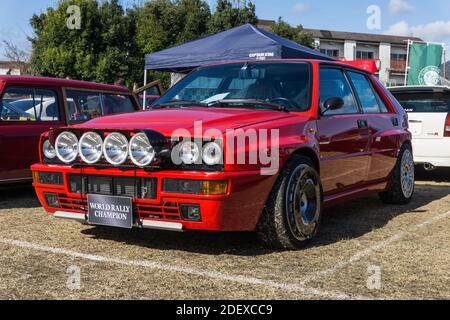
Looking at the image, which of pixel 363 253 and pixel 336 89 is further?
pixel 336 89

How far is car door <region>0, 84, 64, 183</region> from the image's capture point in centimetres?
572

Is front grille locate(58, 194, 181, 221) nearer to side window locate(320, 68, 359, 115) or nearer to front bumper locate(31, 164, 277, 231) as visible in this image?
front bumper locate(31, 164, 277, 231)

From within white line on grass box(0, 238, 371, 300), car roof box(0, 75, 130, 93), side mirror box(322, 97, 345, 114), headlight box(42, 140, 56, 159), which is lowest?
white line on grass box(0, 238, 371, 300)

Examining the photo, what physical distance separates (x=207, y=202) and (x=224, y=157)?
0.97 ft

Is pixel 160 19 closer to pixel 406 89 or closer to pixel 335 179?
pixel 406 89

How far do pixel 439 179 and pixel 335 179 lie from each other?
4682 mm

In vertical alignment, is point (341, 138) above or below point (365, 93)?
below

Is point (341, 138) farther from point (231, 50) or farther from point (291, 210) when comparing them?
point (231, 50)

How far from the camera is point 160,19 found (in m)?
31.5

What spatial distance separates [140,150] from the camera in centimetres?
355

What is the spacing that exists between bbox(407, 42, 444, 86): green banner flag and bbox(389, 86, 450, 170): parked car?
8505 mm

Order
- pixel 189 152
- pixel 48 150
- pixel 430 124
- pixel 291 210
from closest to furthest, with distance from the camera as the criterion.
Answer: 1. pixel 189 152
2. pixel 291 210
3. pixel 48 150
4. pixel 430 124

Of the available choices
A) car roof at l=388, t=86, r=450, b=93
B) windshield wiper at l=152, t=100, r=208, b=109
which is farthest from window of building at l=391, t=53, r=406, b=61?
windshield wiper at l=152, t=100, r=208, b=109

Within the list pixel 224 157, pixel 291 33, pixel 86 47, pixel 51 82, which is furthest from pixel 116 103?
pixel 291 33
